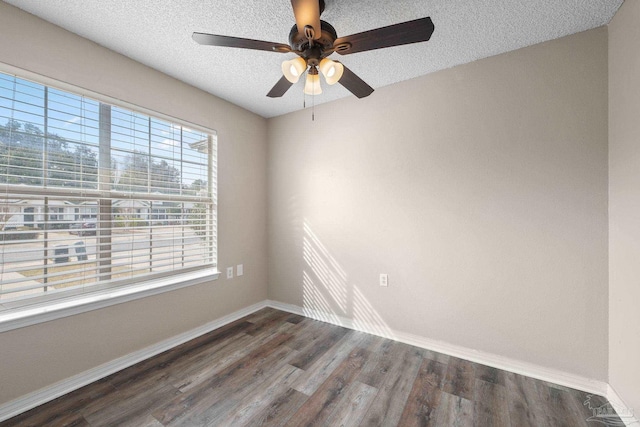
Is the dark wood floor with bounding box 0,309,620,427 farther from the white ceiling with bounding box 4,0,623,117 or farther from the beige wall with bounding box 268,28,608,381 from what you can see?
the white ceiling with bounding box 4,0,623,117

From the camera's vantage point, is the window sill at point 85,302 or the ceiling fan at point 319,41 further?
the window sill at point 85,302

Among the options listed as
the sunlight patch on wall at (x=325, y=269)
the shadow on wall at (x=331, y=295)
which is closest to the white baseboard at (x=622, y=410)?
the shadow on wall at (x=331, y=295)

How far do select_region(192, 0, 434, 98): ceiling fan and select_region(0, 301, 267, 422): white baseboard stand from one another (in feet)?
7.74

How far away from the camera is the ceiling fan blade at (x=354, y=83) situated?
1.63m

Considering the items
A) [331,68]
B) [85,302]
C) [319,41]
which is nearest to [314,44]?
[319,41]

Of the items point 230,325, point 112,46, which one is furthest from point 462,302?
point 112,46

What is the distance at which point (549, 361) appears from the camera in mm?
1912

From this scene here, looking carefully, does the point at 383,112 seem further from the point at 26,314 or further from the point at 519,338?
the point at 26,314

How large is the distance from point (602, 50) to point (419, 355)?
259cm

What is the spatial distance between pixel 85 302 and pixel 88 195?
30.4 inches

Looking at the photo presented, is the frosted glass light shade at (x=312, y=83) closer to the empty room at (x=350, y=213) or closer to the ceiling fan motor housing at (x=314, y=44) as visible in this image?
the empty room at (x=350, y=213)

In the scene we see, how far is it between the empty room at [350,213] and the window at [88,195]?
0.04 feet

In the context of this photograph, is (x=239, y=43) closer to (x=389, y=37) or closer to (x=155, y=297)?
(x=389, y=37)

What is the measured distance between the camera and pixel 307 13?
1.20m
